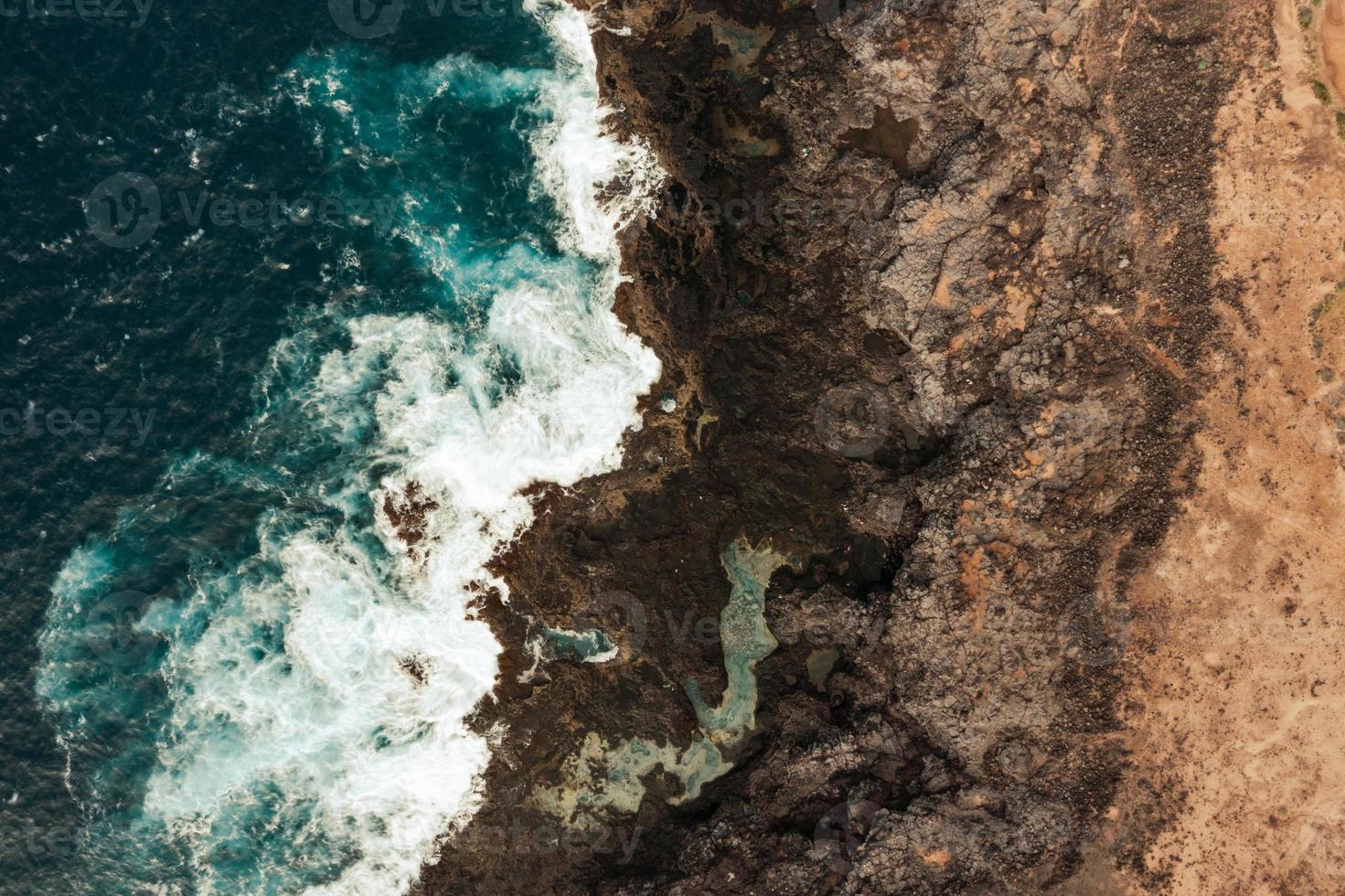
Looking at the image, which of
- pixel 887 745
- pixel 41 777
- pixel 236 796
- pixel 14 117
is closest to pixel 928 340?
pixel 887 745

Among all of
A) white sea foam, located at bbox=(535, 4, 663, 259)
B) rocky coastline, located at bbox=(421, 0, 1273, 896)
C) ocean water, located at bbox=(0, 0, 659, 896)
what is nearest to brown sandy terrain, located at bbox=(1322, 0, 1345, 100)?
rocky coastline, located at bbox=(421, 0, 1273, 896)

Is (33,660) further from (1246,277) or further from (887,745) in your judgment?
(1246,277)

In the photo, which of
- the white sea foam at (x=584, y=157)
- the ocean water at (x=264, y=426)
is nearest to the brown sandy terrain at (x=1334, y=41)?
the white sea foam at (x=584, y=157)

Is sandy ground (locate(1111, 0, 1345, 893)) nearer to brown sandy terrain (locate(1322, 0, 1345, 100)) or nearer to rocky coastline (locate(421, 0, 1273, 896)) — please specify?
brown sandy terrain (locate(1322, 0, 1345, 100))

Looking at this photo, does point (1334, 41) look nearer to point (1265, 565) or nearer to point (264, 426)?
point (1265, 565)

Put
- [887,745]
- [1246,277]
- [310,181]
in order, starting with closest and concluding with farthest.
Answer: [1246,277], [887,745], [310,181]

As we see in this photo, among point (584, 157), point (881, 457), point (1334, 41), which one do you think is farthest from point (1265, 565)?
point (584, 157)
